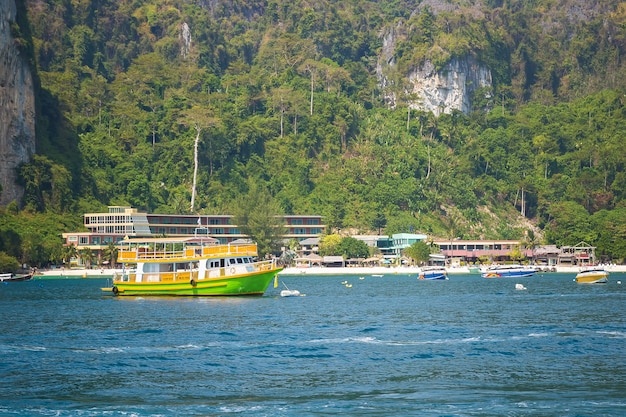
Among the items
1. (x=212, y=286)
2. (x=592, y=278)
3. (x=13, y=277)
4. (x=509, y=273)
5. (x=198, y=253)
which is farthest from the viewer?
(x=509, y=273)

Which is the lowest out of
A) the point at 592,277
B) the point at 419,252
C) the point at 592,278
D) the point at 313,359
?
the point at 313,359

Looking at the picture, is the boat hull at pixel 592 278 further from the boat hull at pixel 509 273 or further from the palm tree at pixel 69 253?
the palm tree at pixel 69 253

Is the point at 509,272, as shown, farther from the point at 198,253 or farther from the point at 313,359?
the point at 313,359

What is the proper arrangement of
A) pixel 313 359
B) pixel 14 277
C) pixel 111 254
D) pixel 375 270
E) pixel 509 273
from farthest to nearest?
pixel 375 270 < pixel 111 254 < pixel 509 273 < pixel 14 277 < pixel 313 359

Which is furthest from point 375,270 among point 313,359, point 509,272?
point 313,359

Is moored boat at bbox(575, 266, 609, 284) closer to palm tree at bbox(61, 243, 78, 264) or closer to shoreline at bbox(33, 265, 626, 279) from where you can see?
shoreline at bbox(33, 265, 626, 279)

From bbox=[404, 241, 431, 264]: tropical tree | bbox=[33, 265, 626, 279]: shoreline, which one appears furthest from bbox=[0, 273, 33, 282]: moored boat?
bbox=[404, 241, 431, 264]: tropical tree

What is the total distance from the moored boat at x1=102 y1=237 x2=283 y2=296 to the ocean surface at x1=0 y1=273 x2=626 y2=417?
6.21 metres

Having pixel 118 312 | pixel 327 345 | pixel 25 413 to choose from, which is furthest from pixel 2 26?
pixel 25 413

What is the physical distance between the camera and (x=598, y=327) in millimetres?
69875

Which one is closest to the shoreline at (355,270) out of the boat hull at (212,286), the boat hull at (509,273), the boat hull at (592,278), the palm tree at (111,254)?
the palm tree at (111,254)

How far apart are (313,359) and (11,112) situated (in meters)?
145

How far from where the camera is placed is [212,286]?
102125 millimetres

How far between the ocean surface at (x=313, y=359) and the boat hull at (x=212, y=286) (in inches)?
235
